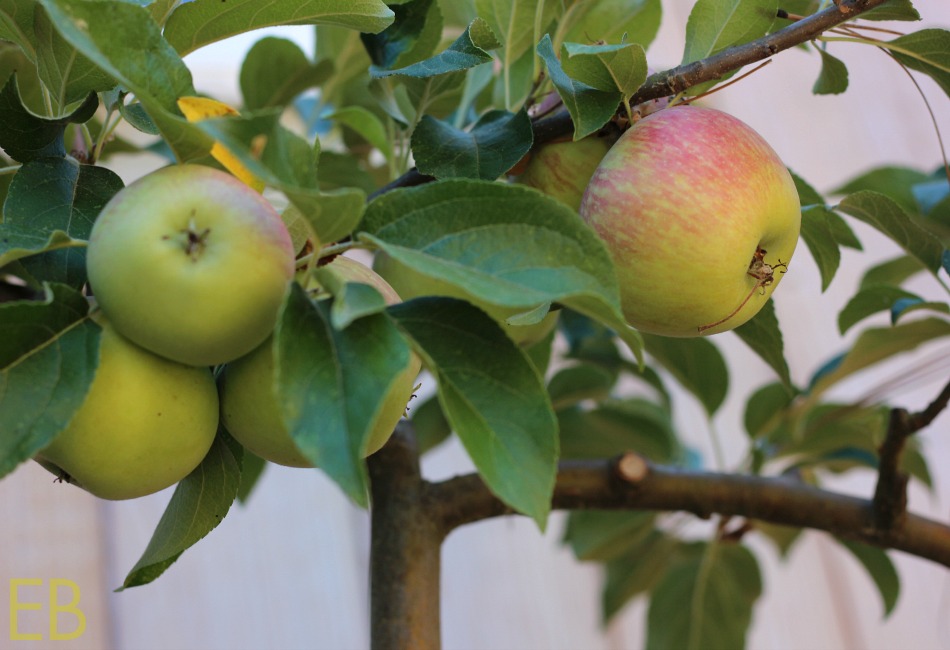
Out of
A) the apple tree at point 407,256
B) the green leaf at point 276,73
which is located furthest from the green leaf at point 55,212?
the green leaf at point 276,73

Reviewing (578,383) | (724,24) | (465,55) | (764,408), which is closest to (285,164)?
(465,55)

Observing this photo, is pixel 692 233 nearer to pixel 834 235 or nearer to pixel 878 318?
pixel 834 235

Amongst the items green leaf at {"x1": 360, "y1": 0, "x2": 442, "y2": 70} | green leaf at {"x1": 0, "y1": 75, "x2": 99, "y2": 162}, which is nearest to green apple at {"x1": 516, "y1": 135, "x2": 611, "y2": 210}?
green leaf at {"x1": 360, "y1": 0, "x2": 442, "y2": 70}

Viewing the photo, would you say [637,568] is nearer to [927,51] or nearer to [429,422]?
[429,422]

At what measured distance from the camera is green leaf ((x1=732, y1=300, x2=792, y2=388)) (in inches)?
20.1

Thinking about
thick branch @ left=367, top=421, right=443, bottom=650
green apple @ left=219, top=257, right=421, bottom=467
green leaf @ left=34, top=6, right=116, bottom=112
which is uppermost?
green leaf @ left=34, top=6, right=116, bottom=112

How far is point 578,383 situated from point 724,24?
1.17 ft

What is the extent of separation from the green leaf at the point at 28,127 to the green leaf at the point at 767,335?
339 mm

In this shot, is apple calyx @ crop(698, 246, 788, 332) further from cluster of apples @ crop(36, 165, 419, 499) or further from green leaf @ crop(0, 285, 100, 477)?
green leaf @ crop(0, 285, 100, 477)

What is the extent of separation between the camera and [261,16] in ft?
1.35

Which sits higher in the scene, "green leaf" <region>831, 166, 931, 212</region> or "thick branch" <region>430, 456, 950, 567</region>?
"green leaf" <region>831, 166, 931, 212</region>

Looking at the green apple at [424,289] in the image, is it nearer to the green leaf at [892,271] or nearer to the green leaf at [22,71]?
the green leaf at [22,71]

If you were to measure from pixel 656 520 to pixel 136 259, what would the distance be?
650 millimetres

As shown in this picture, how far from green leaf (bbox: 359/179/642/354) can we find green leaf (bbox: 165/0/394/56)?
0.11 metres
